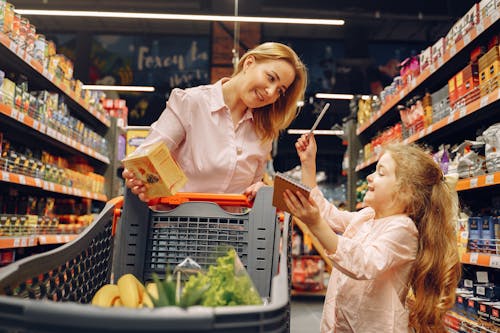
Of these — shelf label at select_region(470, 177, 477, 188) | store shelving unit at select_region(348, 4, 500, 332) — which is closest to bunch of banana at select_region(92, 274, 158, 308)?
store shelving unit at select_region(348, 4, 500, 332)

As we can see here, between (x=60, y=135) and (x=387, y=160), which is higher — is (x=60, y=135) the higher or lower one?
the higher one

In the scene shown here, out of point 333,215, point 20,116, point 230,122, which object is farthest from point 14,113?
point 333,215

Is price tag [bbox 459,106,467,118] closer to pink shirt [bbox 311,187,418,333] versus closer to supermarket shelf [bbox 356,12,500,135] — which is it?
supermarket shelf [bbox 356,12,500,135]

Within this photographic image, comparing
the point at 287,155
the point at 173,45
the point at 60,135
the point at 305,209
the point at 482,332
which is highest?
the point at 173,45

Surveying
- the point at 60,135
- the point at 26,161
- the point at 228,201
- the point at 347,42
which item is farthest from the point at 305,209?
the point at 347,42

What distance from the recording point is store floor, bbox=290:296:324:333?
14.6 ft

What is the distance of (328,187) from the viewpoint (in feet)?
34.5

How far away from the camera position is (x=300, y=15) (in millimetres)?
10352

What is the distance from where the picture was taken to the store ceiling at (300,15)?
1011 centimetres

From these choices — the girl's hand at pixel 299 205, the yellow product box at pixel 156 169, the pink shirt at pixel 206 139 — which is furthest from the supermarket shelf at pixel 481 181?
the yellow product box at pixel 156 169

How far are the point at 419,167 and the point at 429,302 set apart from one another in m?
0.45

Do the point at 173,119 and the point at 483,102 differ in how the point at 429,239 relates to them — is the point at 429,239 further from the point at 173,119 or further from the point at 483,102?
the point at 483,102

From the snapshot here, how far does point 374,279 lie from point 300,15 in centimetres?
944

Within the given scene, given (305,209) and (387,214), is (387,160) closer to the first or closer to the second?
(387,214)
